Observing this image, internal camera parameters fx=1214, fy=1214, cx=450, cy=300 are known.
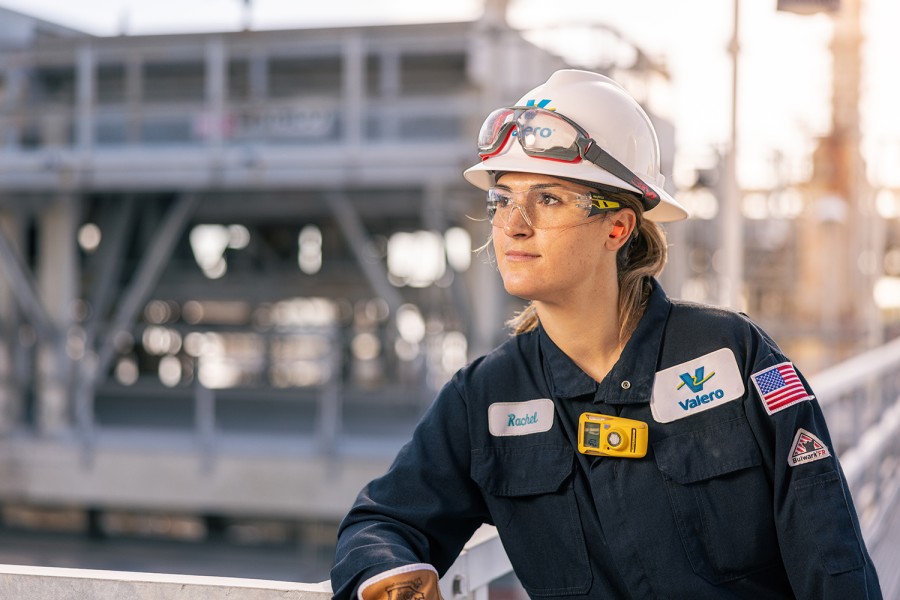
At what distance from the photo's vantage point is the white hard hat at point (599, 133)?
244cm

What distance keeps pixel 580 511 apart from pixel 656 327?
39cm

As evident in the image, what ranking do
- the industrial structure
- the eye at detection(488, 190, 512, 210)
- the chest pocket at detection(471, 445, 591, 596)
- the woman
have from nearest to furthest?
the woman
the chest pocket at detection(471, 445, 591, 596)
the eye at detection(488, 190, 512, 210)
the industrial structure

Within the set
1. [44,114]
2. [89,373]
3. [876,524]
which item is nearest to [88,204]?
[44,114]

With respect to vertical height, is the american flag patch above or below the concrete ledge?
above

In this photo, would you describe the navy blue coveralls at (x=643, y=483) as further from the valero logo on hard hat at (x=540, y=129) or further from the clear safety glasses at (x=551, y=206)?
the valero logo on hard hat at (x=540, y=129)

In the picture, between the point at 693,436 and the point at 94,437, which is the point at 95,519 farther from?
the point at 693,436

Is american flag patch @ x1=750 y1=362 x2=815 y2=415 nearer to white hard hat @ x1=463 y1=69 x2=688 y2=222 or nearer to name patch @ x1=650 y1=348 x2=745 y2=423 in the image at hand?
name patch @ x1=650 y1=348 x2=745 y2=423

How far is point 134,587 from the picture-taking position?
215 cm

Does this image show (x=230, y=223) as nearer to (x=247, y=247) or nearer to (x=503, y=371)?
(x=247, y=247)

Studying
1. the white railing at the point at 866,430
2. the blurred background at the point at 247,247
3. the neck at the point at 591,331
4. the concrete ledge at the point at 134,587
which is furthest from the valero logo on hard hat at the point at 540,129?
the blurred background at the point at 247,247

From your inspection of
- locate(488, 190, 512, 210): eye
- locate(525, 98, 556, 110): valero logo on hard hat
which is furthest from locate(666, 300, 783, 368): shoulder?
locate(525, 98, 556, 110): valero logo on hard hat

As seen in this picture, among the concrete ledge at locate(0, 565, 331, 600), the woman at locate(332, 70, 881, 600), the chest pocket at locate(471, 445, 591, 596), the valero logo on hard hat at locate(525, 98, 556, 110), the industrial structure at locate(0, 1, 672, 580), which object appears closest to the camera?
the concrete ledge at locate(0, 565, 331, 600)

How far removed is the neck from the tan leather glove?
53cm

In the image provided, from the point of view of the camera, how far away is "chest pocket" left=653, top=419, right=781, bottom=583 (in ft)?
7.30
